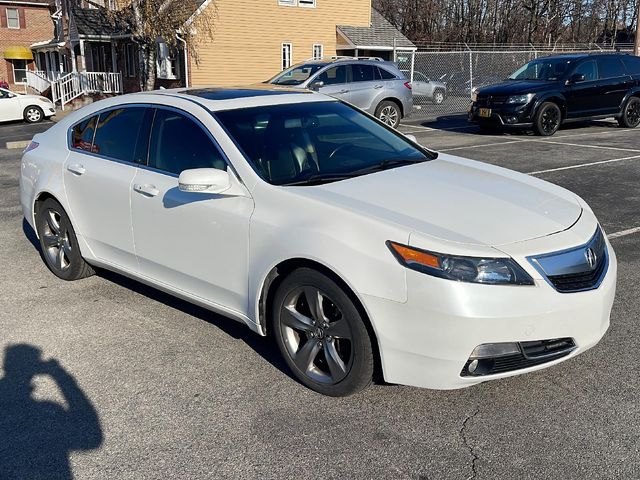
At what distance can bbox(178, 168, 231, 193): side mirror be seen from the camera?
367 centimetres

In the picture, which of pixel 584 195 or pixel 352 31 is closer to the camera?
pixel 584 195

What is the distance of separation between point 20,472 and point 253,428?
3.52 ft

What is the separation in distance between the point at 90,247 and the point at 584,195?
20.2 feet

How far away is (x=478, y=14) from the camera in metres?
44.2

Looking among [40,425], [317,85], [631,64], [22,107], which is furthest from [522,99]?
[22,107]

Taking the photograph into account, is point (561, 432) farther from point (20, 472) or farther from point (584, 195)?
point (584, 195)

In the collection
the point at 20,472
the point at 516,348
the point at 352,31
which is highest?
the point at 352,31

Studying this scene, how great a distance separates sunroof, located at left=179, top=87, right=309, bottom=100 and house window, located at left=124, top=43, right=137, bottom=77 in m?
29.6

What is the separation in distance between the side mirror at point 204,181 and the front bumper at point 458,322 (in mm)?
1150

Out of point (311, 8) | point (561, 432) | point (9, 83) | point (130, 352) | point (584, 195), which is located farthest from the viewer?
point (9, 83)

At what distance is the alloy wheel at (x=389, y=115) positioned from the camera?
16031mm

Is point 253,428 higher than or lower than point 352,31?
lower

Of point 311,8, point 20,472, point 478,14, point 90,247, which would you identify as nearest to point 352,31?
point 311,8

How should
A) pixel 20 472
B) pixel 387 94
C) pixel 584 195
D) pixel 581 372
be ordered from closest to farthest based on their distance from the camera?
pixel 20 472 < pixel 581 372 < pixel 584 195 < pixel 387 94
